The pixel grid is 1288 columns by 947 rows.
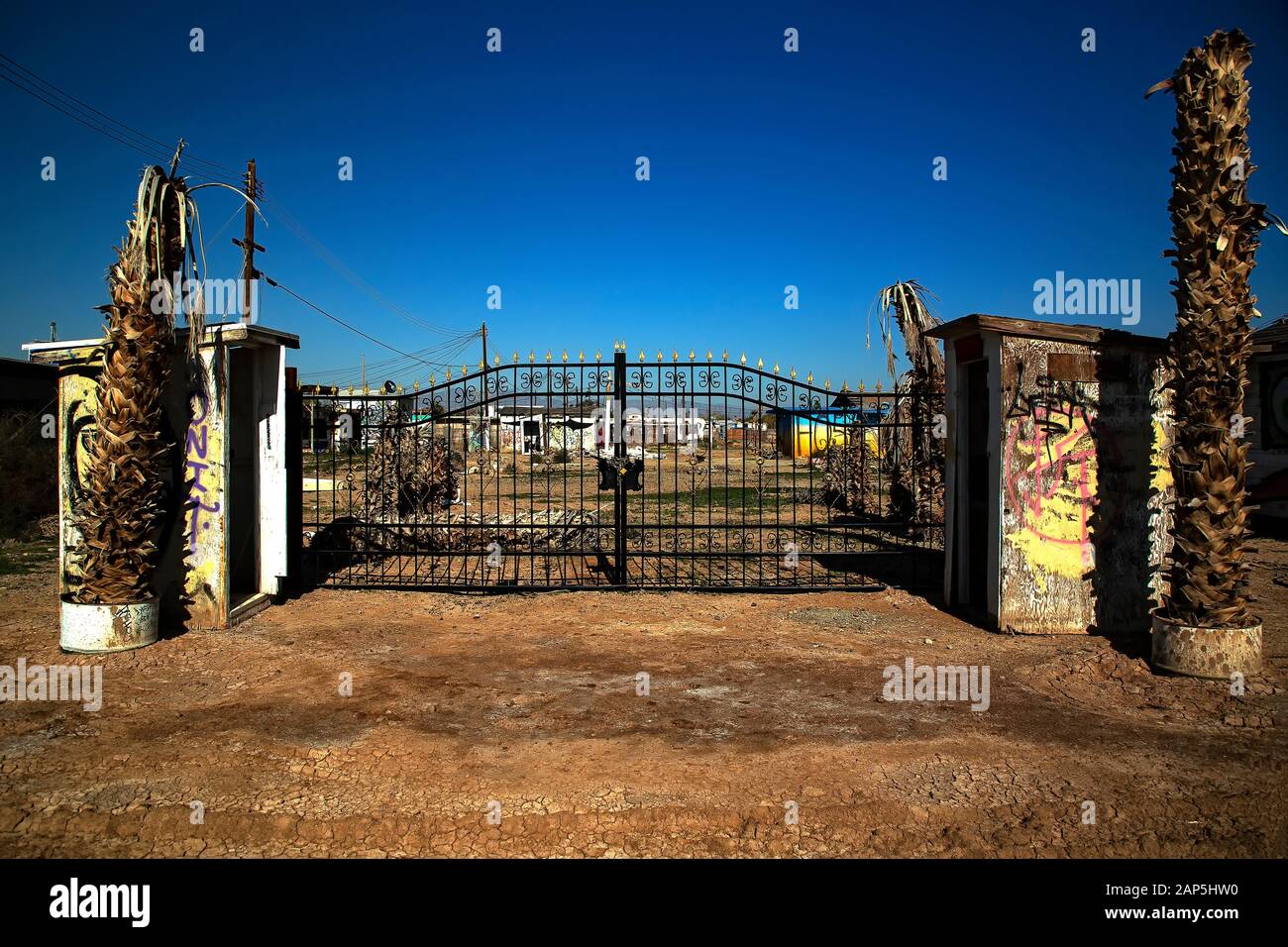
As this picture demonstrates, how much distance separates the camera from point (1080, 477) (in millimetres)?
7441

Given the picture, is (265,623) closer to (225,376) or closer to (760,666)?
(225,376)

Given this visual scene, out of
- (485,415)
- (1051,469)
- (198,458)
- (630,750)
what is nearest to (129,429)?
(198,458)

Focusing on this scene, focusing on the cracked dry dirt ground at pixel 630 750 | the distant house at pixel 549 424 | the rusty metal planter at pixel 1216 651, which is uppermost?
the distant house at pixel 549 424

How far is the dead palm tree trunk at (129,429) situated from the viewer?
22.5 ft

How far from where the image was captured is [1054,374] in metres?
7.42

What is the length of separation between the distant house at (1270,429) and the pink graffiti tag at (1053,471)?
919 cm

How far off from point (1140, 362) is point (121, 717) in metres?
9.22

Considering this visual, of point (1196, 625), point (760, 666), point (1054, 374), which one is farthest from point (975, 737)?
point (1054, 374)

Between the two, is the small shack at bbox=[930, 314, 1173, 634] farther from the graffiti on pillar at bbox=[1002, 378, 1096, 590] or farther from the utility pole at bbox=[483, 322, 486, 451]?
the utility pole at bbox=[483, 322, 486, 451]

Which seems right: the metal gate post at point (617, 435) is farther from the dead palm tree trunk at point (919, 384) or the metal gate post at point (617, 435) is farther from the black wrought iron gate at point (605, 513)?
the dead palm tree trunk at point (919, 384)

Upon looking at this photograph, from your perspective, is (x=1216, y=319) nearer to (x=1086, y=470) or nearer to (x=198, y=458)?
(x=1086, y=470)

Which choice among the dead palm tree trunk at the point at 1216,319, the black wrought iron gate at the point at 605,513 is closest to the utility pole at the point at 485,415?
the black wrought iron gate at the point at 605,513

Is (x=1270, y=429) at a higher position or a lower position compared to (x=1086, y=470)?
higher

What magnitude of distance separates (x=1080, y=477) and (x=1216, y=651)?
1935mm
